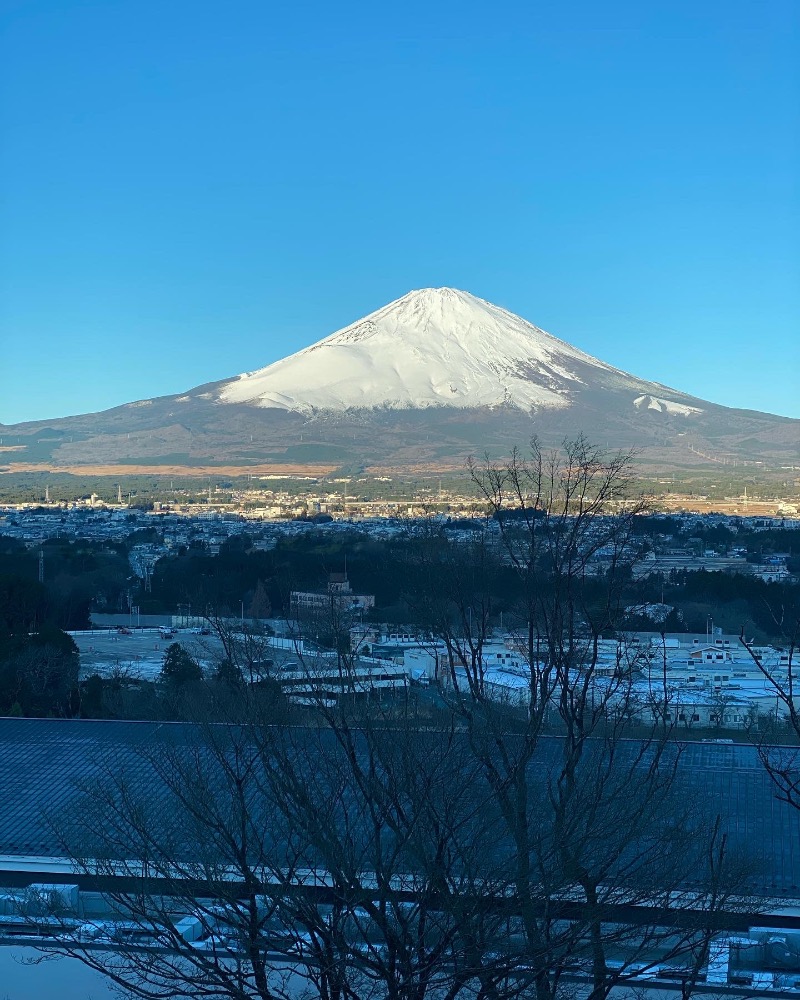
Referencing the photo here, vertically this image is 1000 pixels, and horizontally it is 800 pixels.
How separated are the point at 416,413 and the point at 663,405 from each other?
1334 centimetres

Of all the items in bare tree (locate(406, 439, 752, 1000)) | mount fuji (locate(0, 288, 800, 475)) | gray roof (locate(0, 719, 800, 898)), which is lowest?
gray roof (locate(0, 719, 800, 898))

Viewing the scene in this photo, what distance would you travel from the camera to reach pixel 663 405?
69.4 m

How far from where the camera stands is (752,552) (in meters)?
32.2

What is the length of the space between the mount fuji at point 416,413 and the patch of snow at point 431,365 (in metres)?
0.08

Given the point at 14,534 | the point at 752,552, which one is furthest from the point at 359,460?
the point at 752,552

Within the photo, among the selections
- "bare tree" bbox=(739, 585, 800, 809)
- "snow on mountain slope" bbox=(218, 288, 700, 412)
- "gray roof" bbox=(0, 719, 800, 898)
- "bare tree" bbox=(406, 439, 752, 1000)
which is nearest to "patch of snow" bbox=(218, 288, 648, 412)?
"snow on mountain slope" bbox=(218, 288, 700, 412)

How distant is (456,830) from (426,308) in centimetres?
7486

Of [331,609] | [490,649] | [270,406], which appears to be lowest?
[490,649]

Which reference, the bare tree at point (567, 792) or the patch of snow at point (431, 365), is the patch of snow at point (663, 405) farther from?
the bare tree at point (567, 792)

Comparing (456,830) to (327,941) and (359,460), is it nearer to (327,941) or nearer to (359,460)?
(327,941)

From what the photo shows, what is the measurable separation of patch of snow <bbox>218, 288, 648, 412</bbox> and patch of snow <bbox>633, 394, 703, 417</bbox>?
7.38 ft

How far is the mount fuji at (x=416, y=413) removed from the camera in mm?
65000

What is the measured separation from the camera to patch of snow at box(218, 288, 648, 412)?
69938 mm

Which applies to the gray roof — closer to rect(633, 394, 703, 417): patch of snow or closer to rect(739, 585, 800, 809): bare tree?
rect(739, 585, 800, 809): bare tree
